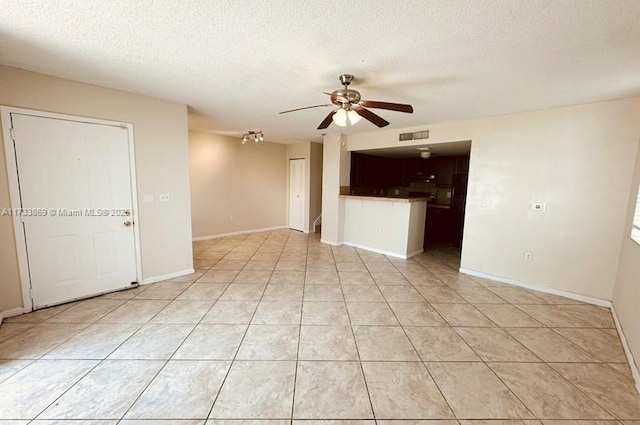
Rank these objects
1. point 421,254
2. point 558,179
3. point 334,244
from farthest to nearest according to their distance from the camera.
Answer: point 334,244, point 421,254, point 558,179

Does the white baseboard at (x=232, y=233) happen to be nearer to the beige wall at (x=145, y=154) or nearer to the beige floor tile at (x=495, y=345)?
the beige wall at (x=145, y=154)

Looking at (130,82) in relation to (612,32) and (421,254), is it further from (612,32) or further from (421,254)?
(421,254)

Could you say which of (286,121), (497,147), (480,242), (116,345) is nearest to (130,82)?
(286,121)

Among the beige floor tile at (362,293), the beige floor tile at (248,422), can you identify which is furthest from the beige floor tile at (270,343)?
the beige floor tile at (362,293)

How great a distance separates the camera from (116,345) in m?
2.15

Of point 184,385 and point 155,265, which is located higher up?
point 155,265

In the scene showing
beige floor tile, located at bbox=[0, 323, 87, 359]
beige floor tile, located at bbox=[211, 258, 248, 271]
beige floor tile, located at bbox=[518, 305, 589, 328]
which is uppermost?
beige floor tile, located at bbox=[211, 258, 248, 271]

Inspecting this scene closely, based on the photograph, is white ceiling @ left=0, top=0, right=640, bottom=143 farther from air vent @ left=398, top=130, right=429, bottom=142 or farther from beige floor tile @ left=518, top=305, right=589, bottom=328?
beige floor tile @ left=518, top=305, right=589, bottom=328

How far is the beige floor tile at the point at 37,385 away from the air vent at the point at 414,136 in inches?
193

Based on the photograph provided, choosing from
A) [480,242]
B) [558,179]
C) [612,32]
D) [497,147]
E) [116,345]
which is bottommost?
[116,345]

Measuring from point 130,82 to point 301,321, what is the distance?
10.1ft

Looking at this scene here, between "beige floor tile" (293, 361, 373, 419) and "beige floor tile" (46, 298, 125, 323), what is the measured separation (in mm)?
2232

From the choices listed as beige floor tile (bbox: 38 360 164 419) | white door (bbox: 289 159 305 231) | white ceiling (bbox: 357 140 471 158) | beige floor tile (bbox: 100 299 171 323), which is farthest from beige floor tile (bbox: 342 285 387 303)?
white door (bbox: 289 159 305 231)

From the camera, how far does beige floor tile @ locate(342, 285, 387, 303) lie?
A: 10.1ft
